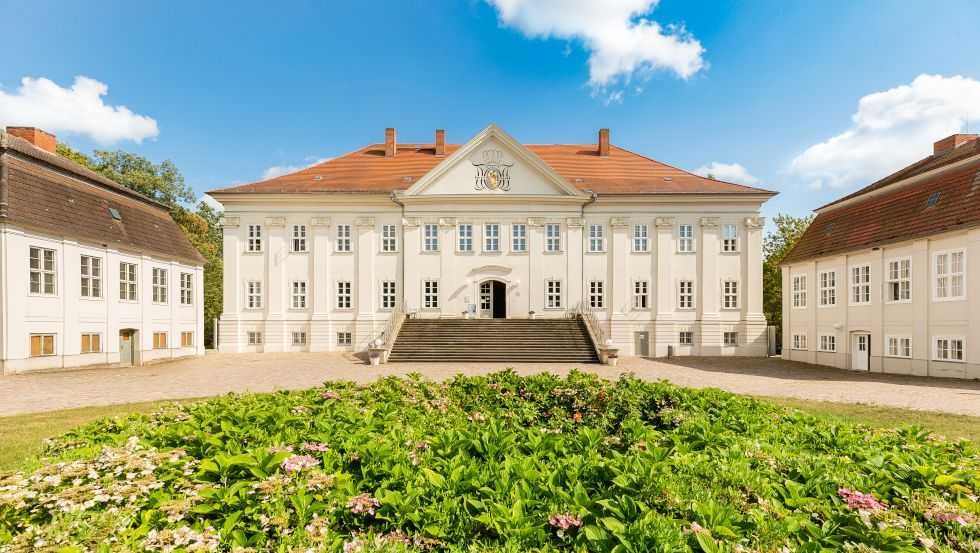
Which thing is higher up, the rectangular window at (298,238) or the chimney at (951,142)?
the chimney at (951,142)

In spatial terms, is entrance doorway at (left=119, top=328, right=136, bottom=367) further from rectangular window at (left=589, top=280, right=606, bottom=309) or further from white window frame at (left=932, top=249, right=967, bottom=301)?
white window frame at (left=932, top=249, right=967, bottom=301)

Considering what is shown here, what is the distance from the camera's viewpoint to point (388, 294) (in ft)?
102

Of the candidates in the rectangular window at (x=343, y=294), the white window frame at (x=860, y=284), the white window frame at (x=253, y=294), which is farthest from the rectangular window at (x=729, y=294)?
the white window frame at (x=253, y=294)

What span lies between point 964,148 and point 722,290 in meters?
13.2

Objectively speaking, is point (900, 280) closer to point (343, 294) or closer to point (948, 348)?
point (948, 348)

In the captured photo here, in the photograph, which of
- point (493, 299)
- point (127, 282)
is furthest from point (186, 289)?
point (493, 299)

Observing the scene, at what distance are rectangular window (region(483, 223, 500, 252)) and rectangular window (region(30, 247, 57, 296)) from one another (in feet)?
72.6

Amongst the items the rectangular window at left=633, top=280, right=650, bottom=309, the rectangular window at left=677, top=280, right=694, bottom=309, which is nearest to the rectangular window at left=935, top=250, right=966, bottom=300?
the rectangular window at left=677, top=280, right=694, bottom=309

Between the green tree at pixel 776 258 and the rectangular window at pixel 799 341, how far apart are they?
1347 cm

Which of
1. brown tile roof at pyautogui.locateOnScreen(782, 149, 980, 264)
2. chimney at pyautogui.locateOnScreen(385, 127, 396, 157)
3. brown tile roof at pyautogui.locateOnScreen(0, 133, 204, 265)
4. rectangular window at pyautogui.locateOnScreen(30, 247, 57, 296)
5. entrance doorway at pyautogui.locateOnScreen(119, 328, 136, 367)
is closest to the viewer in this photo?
brown tile roof at pyautogui.locateOnScreen(782, 149, 980, 264)

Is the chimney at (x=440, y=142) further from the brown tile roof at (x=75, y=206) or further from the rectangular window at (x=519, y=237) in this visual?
the brown tile roof at (x=75, y=206)

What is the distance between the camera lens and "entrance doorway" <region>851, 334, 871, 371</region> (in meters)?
22.3

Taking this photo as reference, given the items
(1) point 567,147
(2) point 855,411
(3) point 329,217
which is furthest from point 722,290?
(3) point 329,217

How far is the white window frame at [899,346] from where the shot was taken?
2035 centimetres
